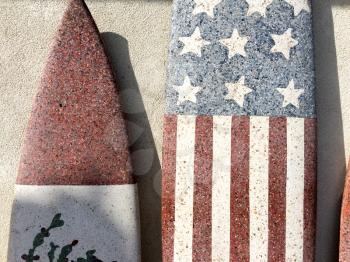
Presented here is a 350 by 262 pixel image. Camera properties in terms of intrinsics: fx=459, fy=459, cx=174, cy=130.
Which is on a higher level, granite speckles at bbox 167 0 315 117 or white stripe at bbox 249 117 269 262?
granite speckles at bbox 167 0 315 117

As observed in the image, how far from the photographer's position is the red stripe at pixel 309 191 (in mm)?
1481

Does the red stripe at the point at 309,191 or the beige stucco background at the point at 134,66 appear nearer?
→ the red stripe at the point at 309,191

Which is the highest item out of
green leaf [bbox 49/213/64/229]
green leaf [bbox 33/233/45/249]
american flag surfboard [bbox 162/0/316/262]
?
american flag surfboard [bbox 162/0/316/262]

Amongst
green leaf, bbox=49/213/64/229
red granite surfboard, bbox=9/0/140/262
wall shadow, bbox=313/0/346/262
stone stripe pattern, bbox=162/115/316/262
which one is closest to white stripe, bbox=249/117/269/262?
stone stripe pattern, bbox=162/115/316/262

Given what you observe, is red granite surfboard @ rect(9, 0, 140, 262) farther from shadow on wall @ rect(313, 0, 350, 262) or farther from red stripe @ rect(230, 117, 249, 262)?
shadow on wall @ rect(313, 0, 350, 262)

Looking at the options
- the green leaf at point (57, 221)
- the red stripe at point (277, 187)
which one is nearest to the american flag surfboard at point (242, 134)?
the red stripe at point (277, 187)

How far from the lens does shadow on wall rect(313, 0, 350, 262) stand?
5.21 feet

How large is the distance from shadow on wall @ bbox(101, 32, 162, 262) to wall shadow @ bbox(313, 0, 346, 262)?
574 millimetres

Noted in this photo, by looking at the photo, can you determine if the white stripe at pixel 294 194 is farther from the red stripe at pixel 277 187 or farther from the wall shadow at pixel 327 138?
the wall shadow at pixel 327 138

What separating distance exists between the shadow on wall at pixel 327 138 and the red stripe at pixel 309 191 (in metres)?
0.12

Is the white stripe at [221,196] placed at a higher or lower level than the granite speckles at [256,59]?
lower

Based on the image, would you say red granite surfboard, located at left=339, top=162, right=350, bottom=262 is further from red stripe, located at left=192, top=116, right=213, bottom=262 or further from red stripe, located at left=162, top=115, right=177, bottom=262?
red stripe, located at left=162, top=115, right=177, bottom=262

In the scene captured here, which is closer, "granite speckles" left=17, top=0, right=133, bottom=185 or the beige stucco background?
"granite speckles" left=17, top=0, right=133, bottom=185

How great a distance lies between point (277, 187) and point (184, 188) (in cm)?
30
